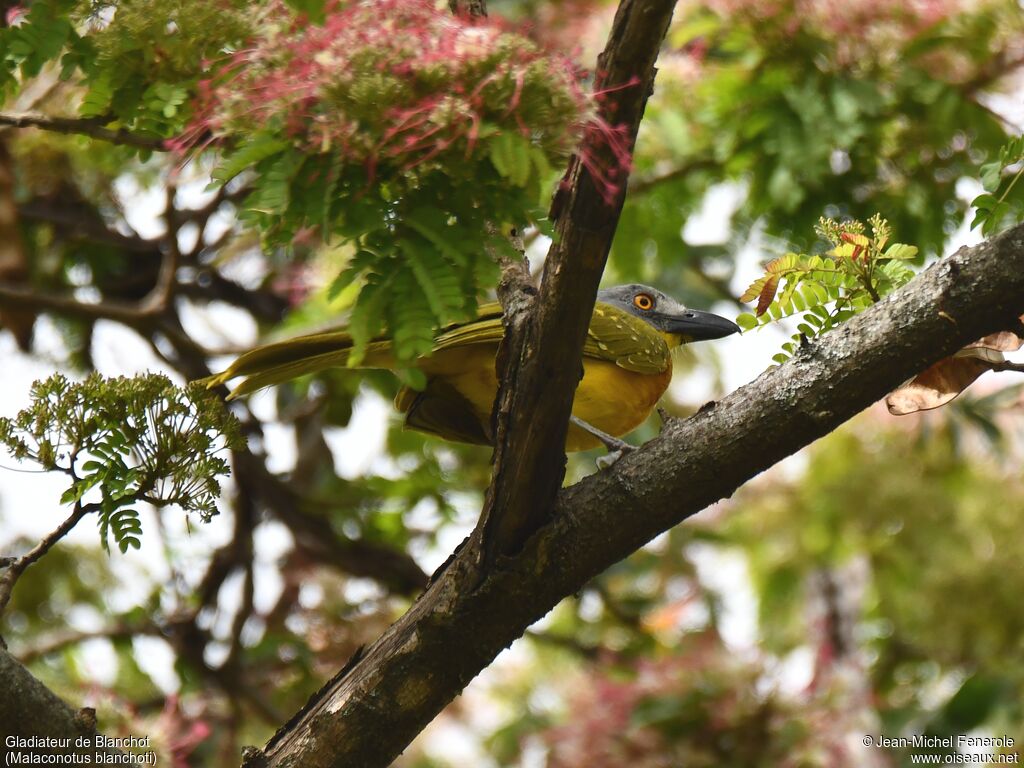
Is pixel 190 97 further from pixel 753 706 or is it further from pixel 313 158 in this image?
pixel 753 706

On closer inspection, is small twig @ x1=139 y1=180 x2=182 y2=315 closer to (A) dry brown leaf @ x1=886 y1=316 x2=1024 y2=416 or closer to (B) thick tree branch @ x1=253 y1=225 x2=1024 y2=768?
(B) thick tree branch @ x1=253 y1=225 x2=1024 y2=768

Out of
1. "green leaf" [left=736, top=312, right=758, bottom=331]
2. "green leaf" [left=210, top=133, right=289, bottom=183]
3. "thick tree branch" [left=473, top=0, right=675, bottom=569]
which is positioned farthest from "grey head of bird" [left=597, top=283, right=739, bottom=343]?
"green leaf" [left=210, top=133, right=289, bottom=183]

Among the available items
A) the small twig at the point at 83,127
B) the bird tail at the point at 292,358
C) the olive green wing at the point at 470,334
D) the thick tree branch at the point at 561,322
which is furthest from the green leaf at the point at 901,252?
the small twig at the point at 83,127

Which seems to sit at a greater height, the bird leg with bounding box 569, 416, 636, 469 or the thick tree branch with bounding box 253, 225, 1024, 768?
the bird leg with bounding box 569, 416, 636, 469

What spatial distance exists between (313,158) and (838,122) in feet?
11.0

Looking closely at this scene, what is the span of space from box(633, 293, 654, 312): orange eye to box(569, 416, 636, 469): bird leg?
117cm

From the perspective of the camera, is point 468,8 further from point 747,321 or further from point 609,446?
point 609,446

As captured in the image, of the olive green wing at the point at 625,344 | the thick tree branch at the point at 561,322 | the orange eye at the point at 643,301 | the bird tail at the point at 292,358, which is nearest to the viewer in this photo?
the thick tree branch at the point at 561,322

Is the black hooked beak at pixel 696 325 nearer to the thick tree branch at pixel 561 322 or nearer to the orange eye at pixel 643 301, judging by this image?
the orange eye at pixel 643 301

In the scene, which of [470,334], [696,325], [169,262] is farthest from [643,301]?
[169,262]

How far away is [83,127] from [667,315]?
252 centimetres

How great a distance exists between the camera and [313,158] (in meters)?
2.46

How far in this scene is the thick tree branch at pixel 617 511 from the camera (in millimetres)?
2701

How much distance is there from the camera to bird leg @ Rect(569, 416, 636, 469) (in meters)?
3.11
